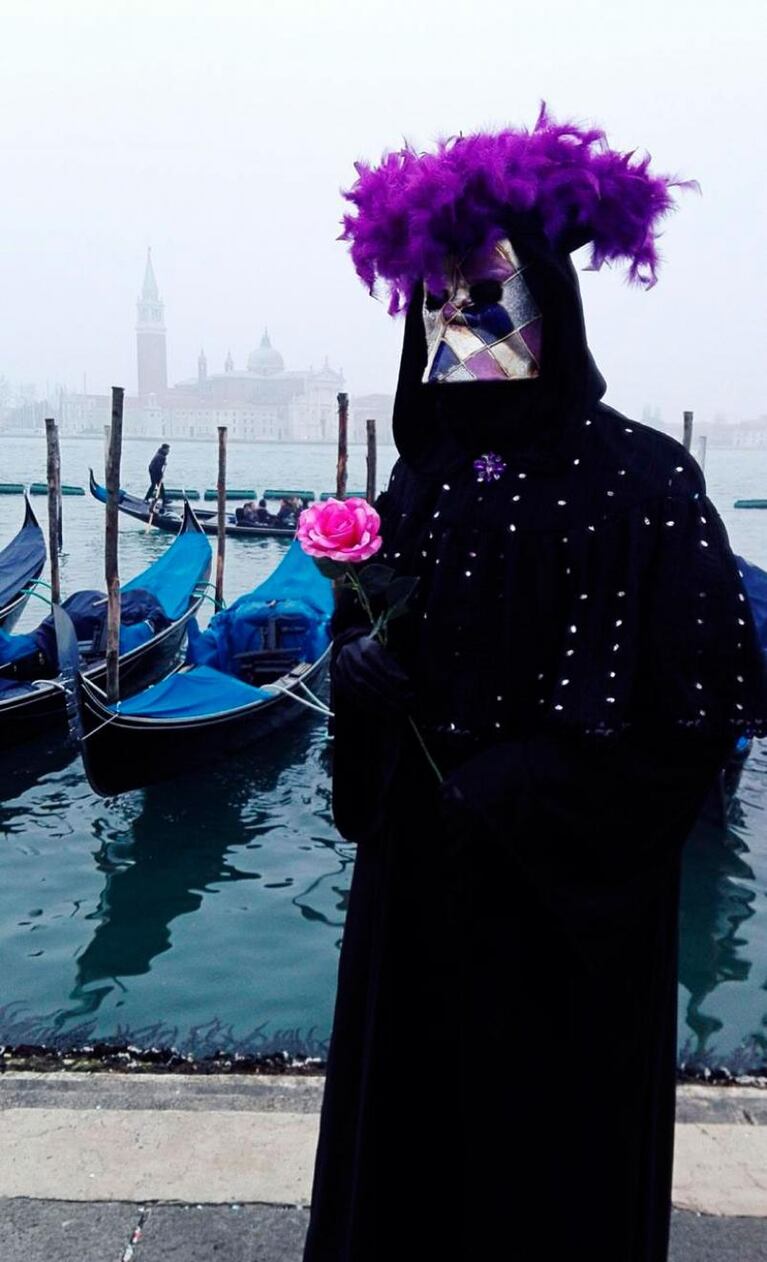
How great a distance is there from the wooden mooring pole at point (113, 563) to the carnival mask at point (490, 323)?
6.17 m

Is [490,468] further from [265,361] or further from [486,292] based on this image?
[265,361]

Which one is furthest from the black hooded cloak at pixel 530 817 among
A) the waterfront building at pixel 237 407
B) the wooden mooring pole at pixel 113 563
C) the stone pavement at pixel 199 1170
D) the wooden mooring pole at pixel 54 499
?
the waterfront building at pixel 237 407

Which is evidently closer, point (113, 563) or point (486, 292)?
point (486, 292)

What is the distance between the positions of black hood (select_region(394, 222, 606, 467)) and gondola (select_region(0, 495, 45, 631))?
916cm

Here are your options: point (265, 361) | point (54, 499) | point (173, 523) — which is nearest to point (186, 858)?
point (54, 499)

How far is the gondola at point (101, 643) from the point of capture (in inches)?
290

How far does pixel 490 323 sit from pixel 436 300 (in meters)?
0.09

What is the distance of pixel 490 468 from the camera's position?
119cm

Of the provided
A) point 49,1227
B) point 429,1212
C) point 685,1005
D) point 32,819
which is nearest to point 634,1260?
point 429,1212

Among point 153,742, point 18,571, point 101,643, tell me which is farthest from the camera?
point 18,571

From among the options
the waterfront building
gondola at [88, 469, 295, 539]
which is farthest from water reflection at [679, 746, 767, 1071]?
the waterfront building

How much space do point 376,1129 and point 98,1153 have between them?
785mm

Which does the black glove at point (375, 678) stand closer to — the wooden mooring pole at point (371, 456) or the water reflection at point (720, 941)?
the water reflection at point (720, 941)

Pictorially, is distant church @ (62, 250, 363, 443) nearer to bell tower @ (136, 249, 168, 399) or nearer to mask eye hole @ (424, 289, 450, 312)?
bell tower @ (136, 249, 168, 399)
